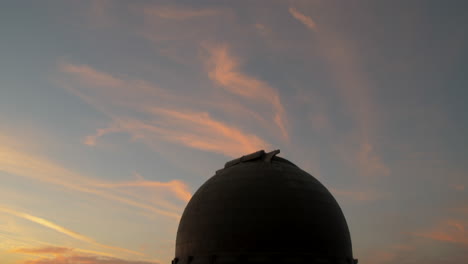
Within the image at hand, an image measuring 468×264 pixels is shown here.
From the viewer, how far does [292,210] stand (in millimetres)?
27719

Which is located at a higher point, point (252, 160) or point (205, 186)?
point (252, 160)

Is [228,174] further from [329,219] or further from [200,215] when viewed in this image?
[329,219]

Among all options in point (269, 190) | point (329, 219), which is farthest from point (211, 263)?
point (329, 219)

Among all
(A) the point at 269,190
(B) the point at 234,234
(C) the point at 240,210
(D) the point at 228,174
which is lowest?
(B) the point at 234,234

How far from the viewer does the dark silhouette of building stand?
2631 cm

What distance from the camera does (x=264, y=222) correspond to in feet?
88.0

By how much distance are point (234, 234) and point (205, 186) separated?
25.1ft

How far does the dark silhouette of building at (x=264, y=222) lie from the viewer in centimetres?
2631

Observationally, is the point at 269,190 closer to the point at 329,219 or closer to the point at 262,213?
the point at 262,213

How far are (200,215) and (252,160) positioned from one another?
7.95 meters

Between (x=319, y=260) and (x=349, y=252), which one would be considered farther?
(x=349, y=252)

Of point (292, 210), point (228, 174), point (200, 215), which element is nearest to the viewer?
point (292, 210)

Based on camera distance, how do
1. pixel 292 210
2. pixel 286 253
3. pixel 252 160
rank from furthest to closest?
pixel 252 160
pixel 292 210
pixel 286 253

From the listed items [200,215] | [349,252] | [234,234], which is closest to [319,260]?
[349,252]
